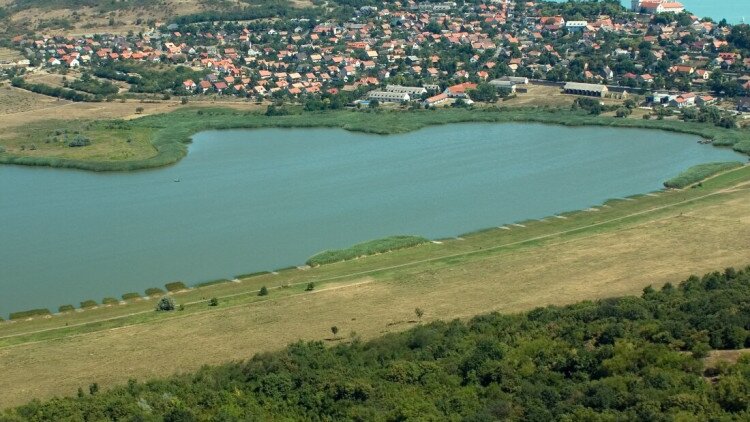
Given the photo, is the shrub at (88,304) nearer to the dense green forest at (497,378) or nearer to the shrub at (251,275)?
the shrub at (251,275)

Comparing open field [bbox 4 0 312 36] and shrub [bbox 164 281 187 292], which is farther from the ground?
open field [bbox 4 0 312 36]

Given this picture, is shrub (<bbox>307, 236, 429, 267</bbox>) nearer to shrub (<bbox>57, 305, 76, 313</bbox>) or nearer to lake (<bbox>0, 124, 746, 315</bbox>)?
lake (<bbox>0, 124, 746, 315</bbox>)

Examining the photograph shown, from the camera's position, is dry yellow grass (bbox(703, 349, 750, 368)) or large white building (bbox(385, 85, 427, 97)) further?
large white building (bbox(385, 85, 427, 97))

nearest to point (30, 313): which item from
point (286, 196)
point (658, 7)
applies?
point (286, 196)

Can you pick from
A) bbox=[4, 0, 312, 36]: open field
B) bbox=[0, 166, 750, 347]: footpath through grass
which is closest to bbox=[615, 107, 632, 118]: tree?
bbox=[0, 166, 750, 347]: footpath through grass

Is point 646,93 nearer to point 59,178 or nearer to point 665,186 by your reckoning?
point 665,186

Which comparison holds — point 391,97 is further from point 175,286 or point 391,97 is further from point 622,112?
point 175,286

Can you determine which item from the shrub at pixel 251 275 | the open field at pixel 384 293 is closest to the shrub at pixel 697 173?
the open field at pixel 384 293
